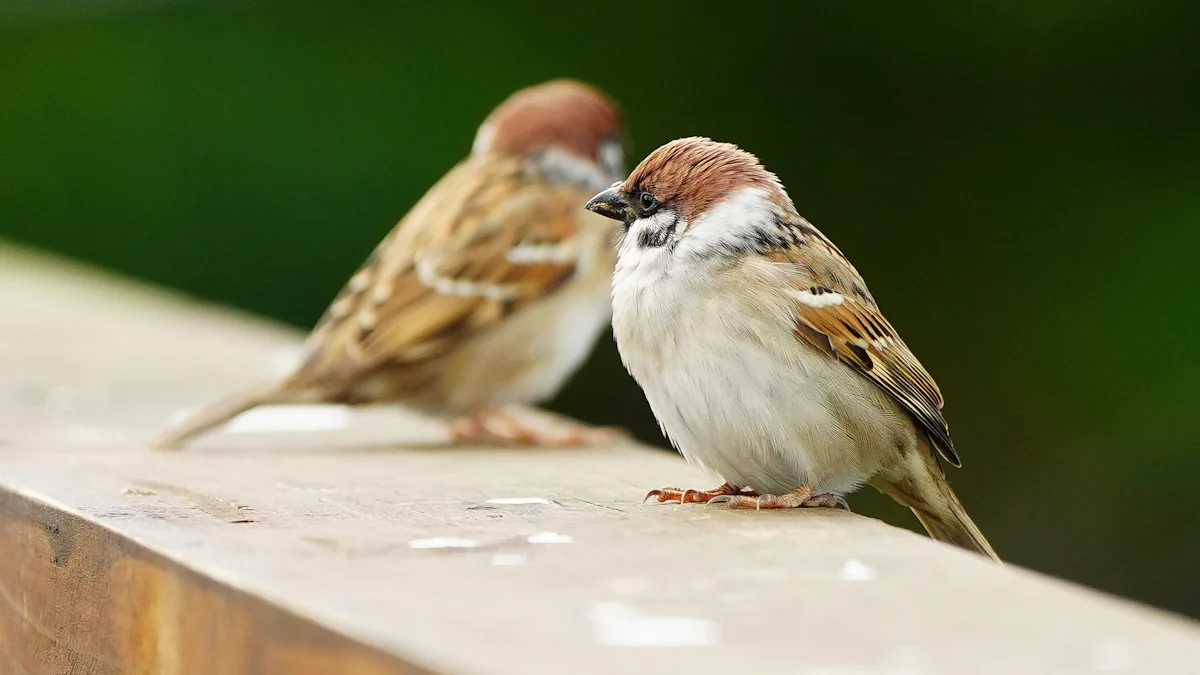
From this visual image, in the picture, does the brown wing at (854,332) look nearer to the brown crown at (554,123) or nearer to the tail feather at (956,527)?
the tail feather at (956,527)

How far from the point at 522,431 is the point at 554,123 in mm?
667

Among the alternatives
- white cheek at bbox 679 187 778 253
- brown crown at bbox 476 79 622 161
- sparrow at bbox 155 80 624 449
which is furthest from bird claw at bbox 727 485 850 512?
brown crown at bbox 476 79 622 161

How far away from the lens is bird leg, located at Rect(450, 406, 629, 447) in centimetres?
273

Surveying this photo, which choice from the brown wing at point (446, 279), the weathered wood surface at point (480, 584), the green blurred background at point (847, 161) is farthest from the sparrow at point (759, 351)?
the green blurred background at point (847, 161)

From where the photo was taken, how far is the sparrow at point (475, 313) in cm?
287

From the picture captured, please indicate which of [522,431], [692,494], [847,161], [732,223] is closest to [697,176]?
[732,223]

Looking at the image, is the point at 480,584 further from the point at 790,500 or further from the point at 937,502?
the point at 937,502

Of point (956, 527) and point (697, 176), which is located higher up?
point (697, 176)

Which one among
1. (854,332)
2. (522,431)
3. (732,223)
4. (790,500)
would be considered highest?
(732,223)

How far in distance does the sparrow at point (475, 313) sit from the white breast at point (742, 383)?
0.82 meters

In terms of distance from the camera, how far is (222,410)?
255cm

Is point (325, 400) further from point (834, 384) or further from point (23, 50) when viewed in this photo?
point (23, 50)

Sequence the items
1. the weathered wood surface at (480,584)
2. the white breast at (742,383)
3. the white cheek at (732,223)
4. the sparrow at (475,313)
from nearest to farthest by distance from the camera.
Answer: the weathered wood surface at (480,584) → the white breast at (742,383) → the white cheek at (732,223) → the sparrow at (475,313)

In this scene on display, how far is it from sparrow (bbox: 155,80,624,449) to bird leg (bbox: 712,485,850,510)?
3.00 feet
